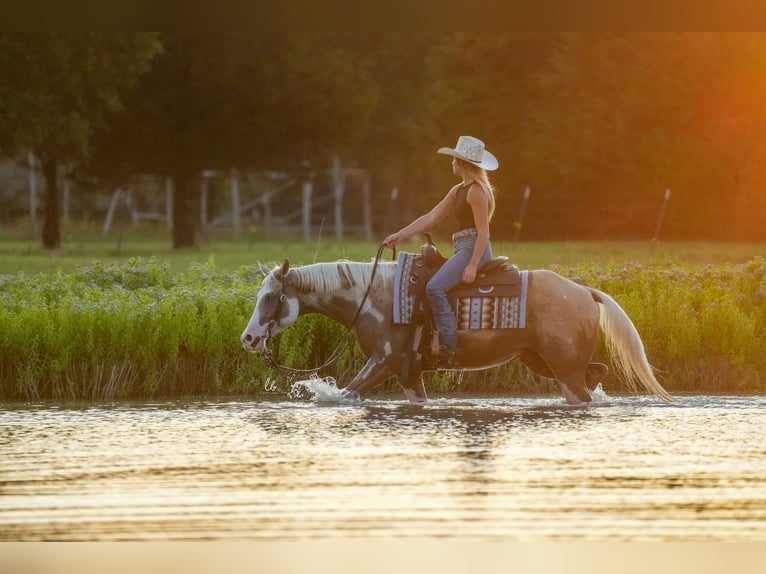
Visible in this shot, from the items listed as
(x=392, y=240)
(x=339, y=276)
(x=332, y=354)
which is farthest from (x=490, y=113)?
(x=392, y=240)

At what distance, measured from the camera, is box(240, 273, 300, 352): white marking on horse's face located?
11414 mm

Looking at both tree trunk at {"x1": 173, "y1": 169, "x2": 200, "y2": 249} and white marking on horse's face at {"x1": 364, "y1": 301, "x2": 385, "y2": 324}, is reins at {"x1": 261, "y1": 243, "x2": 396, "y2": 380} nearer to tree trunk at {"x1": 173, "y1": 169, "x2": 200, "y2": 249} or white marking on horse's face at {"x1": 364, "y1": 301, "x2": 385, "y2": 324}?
white marking on horse's face at {"x1": 364, "y1": 301, "x2": 385, "y2": 324}

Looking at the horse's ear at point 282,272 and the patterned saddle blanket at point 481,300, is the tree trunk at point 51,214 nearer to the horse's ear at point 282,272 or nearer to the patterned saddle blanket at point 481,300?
the horse's ear at point 282,272

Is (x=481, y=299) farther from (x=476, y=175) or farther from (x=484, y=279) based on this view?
(x=476, y=175)

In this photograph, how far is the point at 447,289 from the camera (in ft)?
36.4

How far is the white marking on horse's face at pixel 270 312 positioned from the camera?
1141 cm

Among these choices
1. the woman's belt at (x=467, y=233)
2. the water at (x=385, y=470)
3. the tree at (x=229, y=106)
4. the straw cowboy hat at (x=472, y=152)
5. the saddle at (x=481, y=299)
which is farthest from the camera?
the tree at (x=229, y=106)

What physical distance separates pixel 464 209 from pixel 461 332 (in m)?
0.87

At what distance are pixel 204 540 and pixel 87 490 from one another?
57.1 inches

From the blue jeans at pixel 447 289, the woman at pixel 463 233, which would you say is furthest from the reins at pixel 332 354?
the blue jeans at pixel 447 289

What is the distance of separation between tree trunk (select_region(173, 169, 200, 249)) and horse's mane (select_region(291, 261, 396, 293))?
2737 cm

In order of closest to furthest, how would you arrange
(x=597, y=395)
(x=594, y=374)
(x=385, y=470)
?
(x=385, y=470) → (x=594, y=374) → (x=597, y=395)

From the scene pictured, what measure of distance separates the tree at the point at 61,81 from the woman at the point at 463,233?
20295 mm

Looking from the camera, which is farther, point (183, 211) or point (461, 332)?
point (183, 211)
